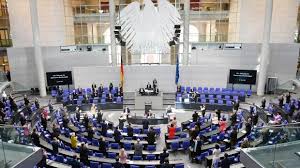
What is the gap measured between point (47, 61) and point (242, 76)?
18.1m

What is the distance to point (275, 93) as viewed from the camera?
981 inches

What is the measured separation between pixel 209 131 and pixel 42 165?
916 cm

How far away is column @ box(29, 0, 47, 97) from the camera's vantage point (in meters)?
22.7

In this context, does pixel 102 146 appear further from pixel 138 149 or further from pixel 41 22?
pixel 41 22

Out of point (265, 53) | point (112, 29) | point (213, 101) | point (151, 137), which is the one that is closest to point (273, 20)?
point (265, 53)

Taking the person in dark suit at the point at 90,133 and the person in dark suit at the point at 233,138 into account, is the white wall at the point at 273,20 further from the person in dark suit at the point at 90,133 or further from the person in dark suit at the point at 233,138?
the person in dark suit at the point at 90,133

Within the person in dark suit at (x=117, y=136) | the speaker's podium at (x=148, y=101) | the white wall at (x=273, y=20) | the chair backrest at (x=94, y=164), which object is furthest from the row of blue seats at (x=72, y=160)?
the white wall at (x=273, y=20)

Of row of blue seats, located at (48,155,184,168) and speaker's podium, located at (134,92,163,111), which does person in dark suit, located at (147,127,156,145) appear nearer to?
row of blue seats, located at (48,155,184,168)

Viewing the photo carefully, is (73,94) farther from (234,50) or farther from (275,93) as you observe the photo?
(275,93)

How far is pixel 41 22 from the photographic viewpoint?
86.6 ft

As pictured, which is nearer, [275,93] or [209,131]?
[209,131]

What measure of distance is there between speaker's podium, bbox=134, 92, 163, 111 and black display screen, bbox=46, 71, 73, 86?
7.44 meters

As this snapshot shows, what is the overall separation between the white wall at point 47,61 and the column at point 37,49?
165 cm

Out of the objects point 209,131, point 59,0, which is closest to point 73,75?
point 59,0
